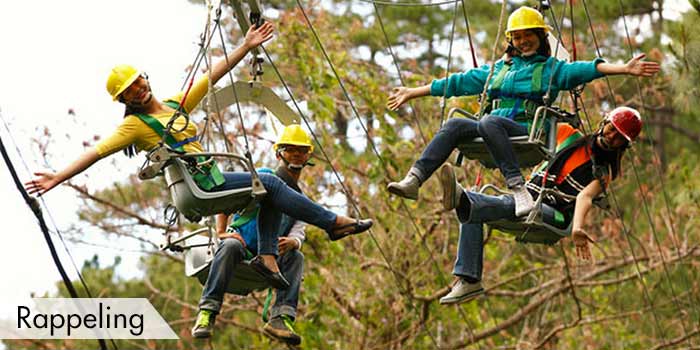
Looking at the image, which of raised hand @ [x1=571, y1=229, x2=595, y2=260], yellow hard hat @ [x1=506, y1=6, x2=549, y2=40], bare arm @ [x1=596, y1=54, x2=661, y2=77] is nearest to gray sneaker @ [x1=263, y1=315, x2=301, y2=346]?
raised hand @ [x1=571, y1=229, x2=595, y2=260]

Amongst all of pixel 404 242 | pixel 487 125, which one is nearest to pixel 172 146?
pixel 487 125

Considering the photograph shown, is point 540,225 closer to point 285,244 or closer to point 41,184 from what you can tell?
point 285,244

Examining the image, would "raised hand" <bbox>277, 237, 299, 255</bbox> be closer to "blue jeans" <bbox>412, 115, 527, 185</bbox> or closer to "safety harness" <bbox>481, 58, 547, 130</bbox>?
"blue jeans" <bbox>412, 115, 527, 185</bbox>

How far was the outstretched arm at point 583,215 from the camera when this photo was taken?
356 inches

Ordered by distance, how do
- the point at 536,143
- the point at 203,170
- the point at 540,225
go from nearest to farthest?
1. the point at 203,170
2. the point at 536,143
3. the point at 540,225

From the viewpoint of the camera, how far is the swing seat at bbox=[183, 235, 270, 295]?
931 centimetres

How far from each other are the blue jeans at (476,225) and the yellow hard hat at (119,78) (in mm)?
2063

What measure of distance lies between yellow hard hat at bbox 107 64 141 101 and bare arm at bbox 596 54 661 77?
2642 millimetres

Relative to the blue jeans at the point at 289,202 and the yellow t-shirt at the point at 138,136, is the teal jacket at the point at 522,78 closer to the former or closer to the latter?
the blue jeans at the point at 289,202

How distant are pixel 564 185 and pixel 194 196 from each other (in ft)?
7.63

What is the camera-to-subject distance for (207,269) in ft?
31.1

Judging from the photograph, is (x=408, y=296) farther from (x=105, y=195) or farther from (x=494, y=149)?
(x=494, y=149)

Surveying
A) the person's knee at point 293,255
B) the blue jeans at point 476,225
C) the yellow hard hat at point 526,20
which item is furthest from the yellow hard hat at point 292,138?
the yellow hard hat at point 526,20

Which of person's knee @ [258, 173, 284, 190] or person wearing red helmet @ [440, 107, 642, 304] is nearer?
person's knee @ [258, 173, 284, 190]
